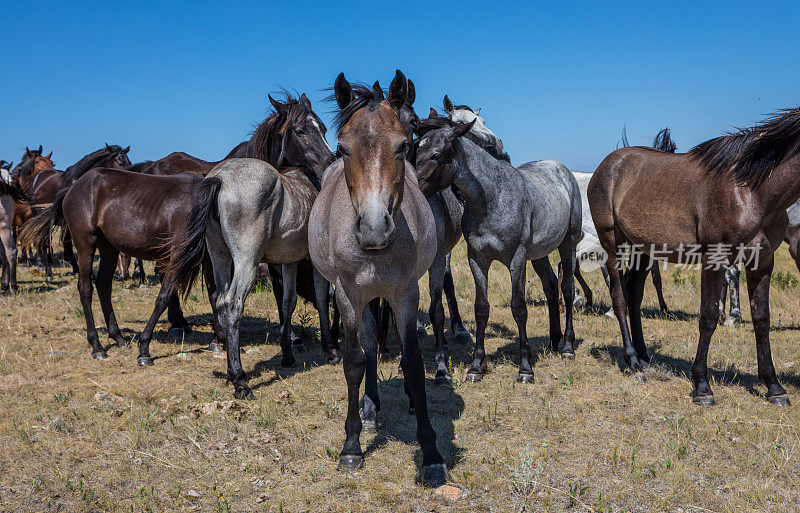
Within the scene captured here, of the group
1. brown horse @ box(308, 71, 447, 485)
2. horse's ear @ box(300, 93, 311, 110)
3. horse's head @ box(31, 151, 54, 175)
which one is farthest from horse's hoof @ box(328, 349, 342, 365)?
horse's head @ box(31, 151, 54, 175)

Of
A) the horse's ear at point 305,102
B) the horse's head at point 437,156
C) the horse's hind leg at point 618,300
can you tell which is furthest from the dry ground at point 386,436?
the horse's ear at point 305,102

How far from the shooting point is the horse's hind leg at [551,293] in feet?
21.7

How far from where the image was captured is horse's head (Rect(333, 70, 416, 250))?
2.96 metres

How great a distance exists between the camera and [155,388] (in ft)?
17.0

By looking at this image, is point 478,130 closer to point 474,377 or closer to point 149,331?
point 474,377

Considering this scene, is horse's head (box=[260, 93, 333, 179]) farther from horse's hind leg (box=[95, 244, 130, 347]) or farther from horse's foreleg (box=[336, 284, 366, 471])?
horse's foreleg (box=[336, 284, 366, 471])

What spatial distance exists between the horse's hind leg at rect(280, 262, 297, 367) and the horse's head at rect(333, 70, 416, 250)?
3.22 metres

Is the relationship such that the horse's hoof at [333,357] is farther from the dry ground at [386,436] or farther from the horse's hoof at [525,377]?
the horse's hoof at [525,377]

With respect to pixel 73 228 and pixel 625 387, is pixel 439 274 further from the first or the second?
pixel 73 228

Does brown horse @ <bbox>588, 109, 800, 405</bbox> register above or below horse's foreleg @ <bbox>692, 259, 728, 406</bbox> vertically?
above

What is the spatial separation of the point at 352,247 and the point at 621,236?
388cm

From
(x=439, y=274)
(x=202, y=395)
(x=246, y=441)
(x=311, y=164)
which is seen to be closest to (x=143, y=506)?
(x=246, y=441)

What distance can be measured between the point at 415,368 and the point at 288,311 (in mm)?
2818

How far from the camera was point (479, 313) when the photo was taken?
18.5 feet
